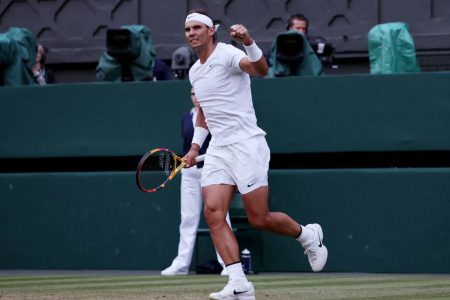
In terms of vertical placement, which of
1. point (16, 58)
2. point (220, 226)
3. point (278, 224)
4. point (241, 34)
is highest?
point (241, 34)

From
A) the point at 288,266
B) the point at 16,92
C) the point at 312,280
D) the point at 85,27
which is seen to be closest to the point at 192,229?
the point at 288,266

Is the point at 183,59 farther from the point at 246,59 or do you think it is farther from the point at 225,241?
the point at 225,241

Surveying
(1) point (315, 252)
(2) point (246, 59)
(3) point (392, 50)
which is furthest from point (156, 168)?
(3) point (392, 50)

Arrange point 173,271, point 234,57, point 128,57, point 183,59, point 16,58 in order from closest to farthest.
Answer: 1. point 234,57
2. point 173,271
3. point 128,57
4. point 183,59
5. point 16,58

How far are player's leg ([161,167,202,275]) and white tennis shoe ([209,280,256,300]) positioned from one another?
194 inches

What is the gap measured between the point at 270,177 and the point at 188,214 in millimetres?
1148

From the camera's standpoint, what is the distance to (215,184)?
9.04 m

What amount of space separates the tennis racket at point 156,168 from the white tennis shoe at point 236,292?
3.77ft

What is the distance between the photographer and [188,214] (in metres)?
13.6

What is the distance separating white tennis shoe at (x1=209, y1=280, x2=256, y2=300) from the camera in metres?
8.64

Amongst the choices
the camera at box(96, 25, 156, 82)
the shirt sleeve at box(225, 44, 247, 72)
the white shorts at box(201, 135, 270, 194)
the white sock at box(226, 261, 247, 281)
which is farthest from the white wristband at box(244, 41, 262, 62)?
the camera at box(96, 25, 156, 82)

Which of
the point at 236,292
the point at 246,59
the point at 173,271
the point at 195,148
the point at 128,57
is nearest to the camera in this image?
the point at 236,292

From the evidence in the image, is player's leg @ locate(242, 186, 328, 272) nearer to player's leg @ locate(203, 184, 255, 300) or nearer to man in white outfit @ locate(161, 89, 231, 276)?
player's leg @ locate(203, 184, 255, 300)

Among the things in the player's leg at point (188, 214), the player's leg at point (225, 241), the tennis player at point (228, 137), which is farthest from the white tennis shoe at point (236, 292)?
the player's leg at point (188, 214)
